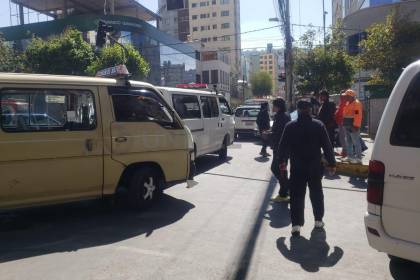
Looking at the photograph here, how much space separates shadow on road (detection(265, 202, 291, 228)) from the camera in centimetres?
617

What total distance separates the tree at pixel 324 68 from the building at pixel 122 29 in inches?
549

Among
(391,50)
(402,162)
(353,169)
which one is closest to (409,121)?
(402,162)

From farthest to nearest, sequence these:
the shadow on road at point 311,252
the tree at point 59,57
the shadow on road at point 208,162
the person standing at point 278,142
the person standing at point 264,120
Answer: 1. the tree at point 59,57
2. the person standing at point 264,120
3. the shadow on road at point 208,162
4. the person standing at point 278,142
5. the shadow on road at point 311,252

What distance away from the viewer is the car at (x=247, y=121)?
18.9m

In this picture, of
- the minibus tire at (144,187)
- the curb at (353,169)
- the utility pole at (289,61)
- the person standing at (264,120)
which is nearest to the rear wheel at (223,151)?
the person standing at (264,120)

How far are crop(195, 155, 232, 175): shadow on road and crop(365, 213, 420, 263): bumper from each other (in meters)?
6.85

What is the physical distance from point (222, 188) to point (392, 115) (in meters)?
5.22

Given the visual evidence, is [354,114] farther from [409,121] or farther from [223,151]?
[409,121]

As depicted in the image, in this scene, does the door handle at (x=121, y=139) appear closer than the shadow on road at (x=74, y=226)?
No

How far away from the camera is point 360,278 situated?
4.27m

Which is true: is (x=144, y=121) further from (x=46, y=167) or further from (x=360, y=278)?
(x=360, y=278)

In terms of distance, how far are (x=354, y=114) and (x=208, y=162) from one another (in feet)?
13.6

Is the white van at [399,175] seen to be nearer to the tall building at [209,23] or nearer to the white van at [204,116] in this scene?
the white van at [204,116]

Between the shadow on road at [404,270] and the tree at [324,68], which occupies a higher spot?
the tree at [324,68]
